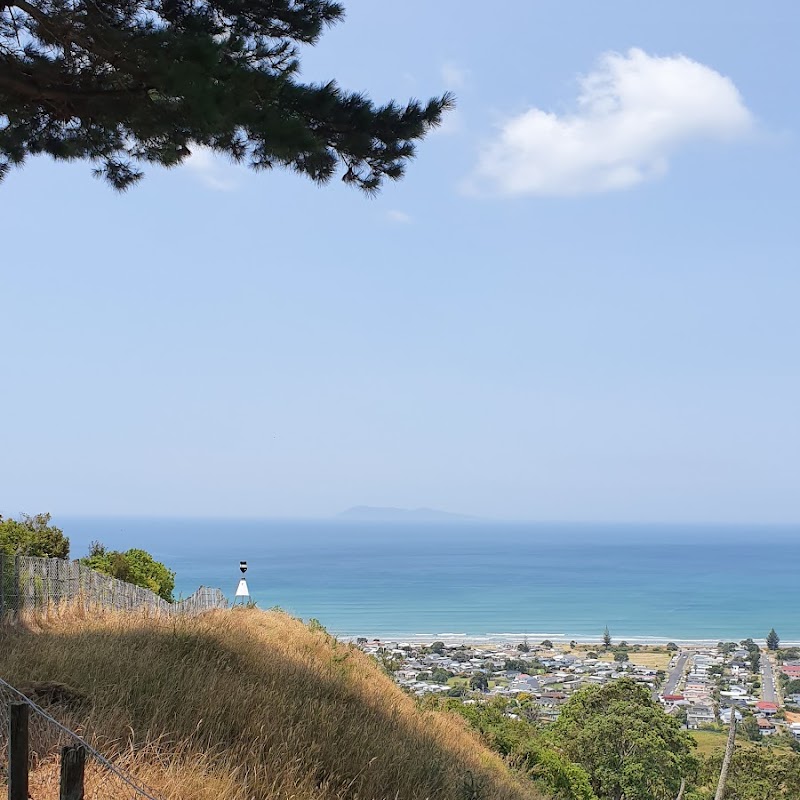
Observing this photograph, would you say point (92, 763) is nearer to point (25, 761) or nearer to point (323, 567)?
point (25, 761)

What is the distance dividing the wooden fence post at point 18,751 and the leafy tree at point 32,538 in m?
17.3

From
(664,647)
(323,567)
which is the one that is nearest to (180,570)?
(323,567)

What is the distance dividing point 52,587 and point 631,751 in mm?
24147

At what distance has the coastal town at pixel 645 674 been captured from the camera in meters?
49.3

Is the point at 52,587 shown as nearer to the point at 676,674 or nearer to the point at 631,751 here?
the point at 631,751

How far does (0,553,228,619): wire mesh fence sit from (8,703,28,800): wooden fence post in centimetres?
672

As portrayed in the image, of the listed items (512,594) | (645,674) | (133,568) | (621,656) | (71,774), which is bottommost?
(512,594)

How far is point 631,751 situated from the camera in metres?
28.6

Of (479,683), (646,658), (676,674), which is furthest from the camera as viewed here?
(646,658)

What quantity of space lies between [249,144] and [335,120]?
0.88m

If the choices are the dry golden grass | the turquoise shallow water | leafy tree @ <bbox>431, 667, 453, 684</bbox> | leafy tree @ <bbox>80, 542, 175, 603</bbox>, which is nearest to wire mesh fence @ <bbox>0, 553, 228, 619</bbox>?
leafy tree @ <bbox>80, 542, 175, 603</bbox>

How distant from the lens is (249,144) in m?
7.49

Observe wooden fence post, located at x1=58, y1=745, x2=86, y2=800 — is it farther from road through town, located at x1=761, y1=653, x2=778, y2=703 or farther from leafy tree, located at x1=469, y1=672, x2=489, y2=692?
road through town, located at x1=761, y1=653, x2=778, y2=703

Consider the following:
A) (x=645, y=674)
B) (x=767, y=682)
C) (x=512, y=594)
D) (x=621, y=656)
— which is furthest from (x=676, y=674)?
(x=512, y=594)
